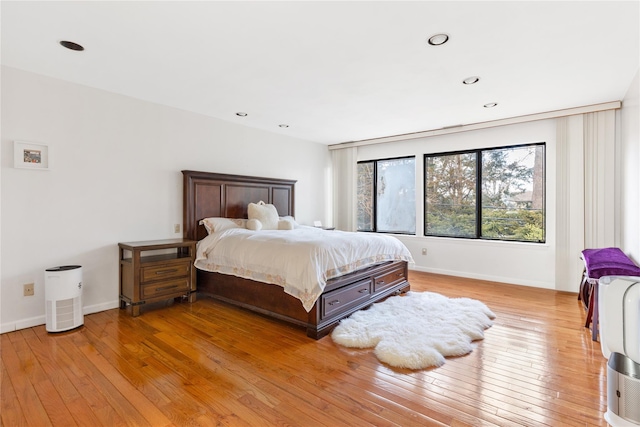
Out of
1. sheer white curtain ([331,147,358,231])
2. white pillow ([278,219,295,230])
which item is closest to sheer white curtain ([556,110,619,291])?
sheer white curtain ([331,147,358,231])

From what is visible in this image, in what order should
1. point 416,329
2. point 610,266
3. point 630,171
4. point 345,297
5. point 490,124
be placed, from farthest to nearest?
1. point 490,124
2. point 630,171
3. point 345,297
4. point 416,329
5. point 610,266

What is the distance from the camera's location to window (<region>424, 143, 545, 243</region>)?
451cm

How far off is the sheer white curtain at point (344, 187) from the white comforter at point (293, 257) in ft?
7.87

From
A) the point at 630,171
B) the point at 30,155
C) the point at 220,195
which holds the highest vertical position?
the point at 30,155

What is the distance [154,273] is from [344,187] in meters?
3.96

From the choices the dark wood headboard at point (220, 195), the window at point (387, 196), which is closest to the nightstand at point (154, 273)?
the dark wood headboard at point (220, 195)

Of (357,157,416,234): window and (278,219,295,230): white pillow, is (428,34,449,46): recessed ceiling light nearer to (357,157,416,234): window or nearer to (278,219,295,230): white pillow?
(278,219,295,230): white pillow

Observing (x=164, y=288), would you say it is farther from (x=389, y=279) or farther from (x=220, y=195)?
(x=389, y=279)

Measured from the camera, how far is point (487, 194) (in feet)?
16.1

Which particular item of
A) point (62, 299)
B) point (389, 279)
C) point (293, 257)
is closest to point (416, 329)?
point (389, 279)

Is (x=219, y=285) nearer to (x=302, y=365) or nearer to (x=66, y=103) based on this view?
(x=302, y=365)

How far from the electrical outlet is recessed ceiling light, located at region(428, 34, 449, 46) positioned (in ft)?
13.6

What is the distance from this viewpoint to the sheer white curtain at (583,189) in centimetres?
380

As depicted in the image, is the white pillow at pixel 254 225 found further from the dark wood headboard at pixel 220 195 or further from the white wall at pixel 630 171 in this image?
the white wall at pixel 630 171
